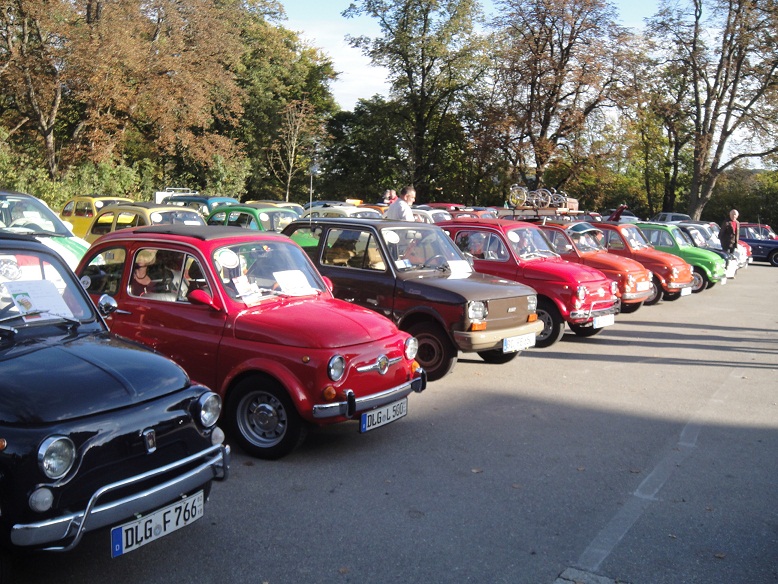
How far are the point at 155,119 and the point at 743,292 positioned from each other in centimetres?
2513

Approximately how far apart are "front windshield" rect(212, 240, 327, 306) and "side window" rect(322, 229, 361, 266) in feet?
7.07

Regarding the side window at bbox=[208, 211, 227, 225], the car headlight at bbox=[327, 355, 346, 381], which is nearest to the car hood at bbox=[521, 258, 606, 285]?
the car headlight at bbox=[327, 355, 346, 381]

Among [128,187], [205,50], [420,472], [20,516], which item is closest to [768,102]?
[205,50]

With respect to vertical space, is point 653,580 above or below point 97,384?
below

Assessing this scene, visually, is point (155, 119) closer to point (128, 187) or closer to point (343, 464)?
point (128, 187)

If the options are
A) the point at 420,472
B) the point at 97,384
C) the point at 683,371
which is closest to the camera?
the point at 97,384

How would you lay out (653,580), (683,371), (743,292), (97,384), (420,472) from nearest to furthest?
(97,384) → (653,580) → (420,472) → (683,371) → (743,292)

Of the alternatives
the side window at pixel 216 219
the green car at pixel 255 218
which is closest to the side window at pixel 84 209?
the side window at pixel 216 219

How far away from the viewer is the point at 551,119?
37.2 meters

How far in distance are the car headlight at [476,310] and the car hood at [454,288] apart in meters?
0.06

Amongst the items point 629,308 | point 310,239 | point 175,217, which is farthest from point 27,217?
point 629,308

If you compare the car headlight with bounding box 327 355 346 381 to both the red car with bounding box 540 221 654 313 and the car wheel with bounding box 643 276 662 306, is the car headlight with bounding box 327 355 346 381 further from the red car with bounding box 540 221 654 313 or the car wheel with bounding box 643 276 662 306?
the car wheel with bounding box 643 276 662 306

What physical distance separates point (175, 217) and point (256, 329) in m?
11.2

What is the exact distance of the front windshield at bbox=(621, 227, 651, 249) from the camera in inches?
664
